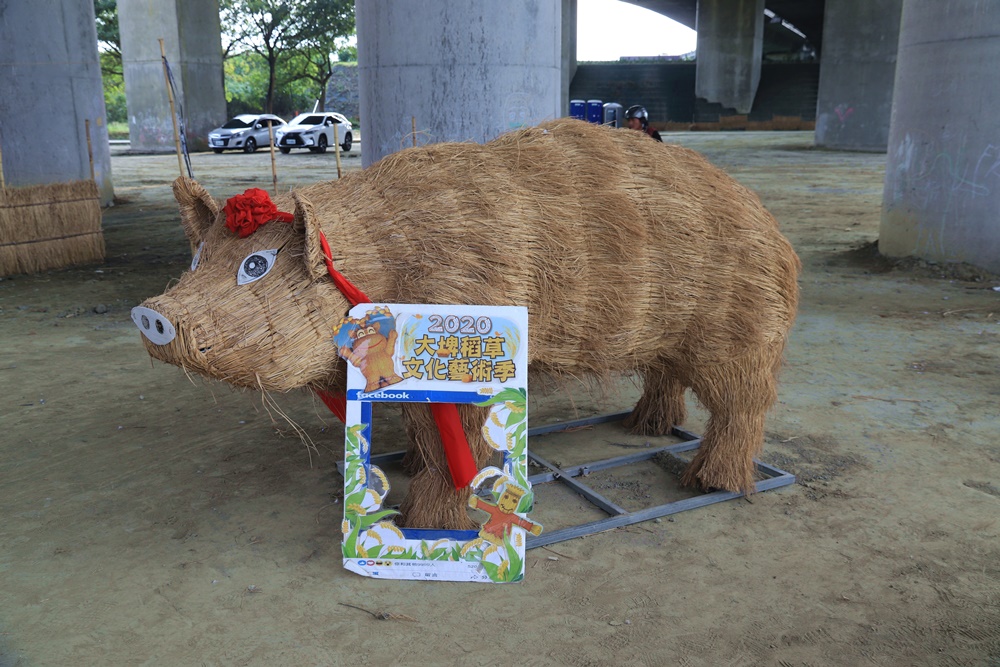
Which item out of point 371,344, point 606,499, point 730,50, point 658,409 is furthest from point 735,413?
point 730,50

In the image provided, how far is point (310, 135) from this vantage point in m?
24.5

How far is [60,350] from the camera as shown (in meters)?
6.35

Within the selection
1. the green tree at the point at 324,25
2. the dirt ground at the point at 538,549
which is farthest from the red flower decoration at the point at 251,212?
the green tree at the point at 324,25

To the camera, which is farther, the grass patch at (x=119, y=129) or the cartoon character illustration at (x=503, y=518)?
the grass patch at (x=119, y=129)

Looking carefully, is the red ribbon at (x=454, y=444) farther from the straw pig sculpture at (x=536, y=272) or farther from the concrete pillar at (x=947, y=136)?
the concrete pillar at (x=947, y=136)

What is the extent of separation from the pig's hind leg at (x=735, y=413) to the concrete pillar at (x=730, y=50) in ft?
111

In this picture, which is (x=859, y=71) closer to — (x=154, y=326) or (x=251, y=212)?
(x=251, y=212)

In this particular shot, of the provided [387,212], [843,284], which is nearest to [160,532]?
[387,212]

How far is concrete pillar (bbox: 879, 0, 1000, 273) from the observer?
25.5 feet

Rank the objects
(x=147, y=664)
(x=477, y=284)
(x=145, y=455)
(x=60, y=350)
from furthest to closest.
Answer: (x=60, y=350) < (x=145, y=455) < (x=477, y=284) < (x=147, y=664)

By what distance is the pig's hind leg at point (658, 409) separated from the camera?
469 centimetres

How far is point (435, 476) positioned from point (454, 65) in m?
4.95

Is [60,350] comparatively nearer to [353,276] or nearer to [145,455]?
[145,455]

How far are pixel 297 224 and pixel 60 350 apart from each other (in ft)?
14.4
